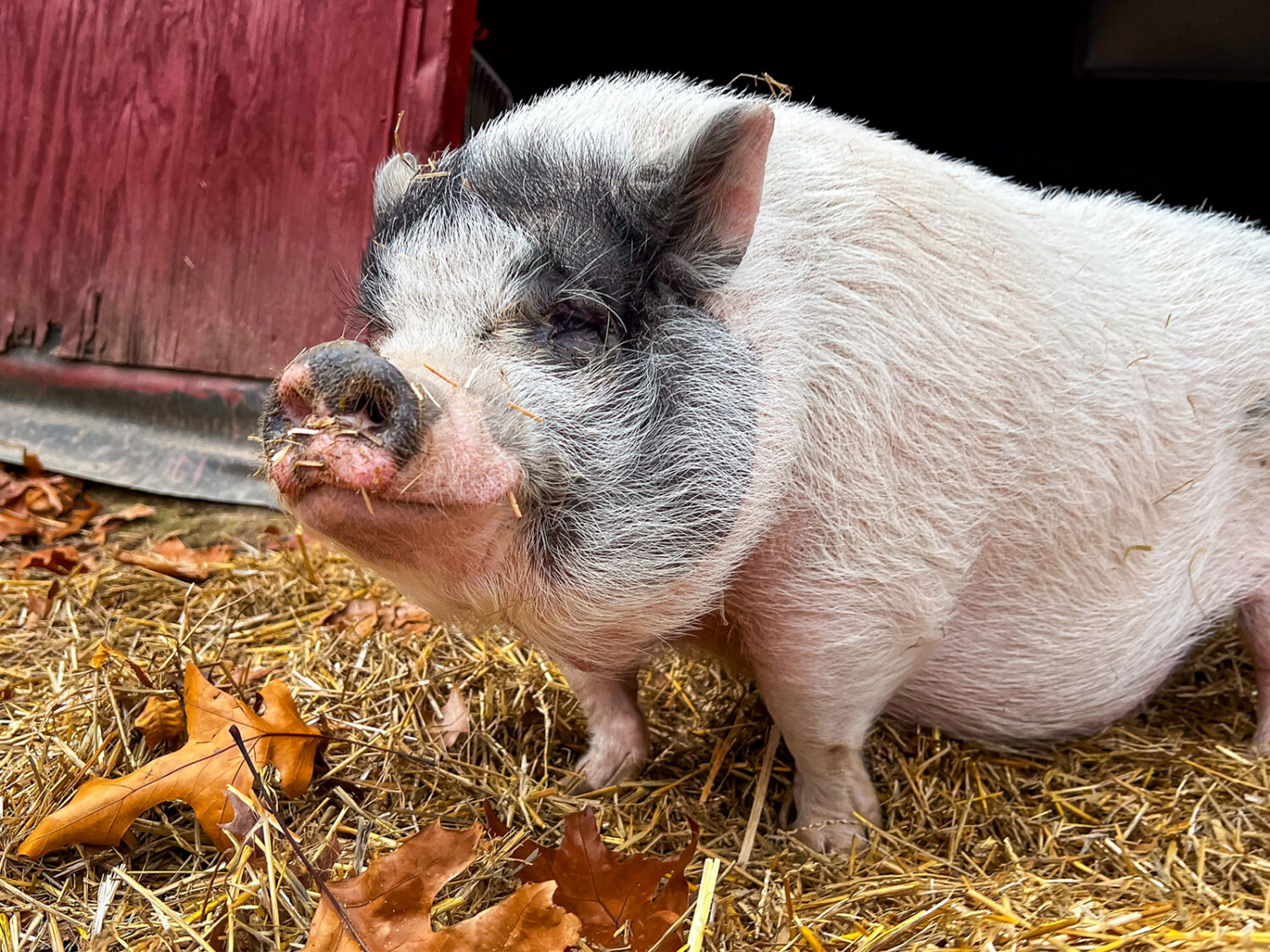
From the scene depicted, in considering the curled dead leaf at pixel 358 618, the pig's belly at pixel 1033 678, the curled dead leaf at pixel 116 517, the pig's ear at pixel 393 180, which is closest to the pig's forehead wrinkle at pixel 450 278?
the pig's ear at pixel 393 180

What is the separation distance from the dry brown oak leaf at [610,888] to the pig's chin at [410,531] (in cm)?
49

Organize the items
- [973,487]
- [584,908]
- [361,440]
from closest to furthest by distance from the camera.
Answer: [361,440] → [584,908] → [973,487]

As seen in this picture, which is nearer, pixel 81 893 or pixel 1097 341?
pixel 81 893

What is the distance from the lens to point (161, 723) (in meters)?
2.08

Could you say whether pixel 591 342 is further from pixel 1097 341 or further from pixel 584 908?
pixel 1097 341

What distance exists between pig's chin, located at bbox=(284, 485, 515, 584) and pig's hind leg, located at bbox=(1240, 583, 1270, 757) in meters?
2.08

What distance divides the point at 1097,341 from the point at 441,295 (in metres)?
1.42

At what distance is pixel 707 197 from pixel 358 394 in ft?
2.36

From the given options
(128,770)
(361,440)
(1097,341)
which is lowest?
(128,770)

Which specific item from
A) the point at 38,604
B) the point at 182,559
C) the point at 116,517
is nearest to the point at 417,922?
the point at 38,604

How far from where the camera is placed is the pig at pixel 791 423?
5.14ft

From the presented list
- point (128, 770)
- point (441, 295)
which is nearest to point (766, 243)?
point (441, 295)

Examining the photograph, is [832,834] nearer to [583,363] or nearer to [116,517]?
[583,363]

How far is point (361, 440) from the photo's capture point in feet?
4.37
